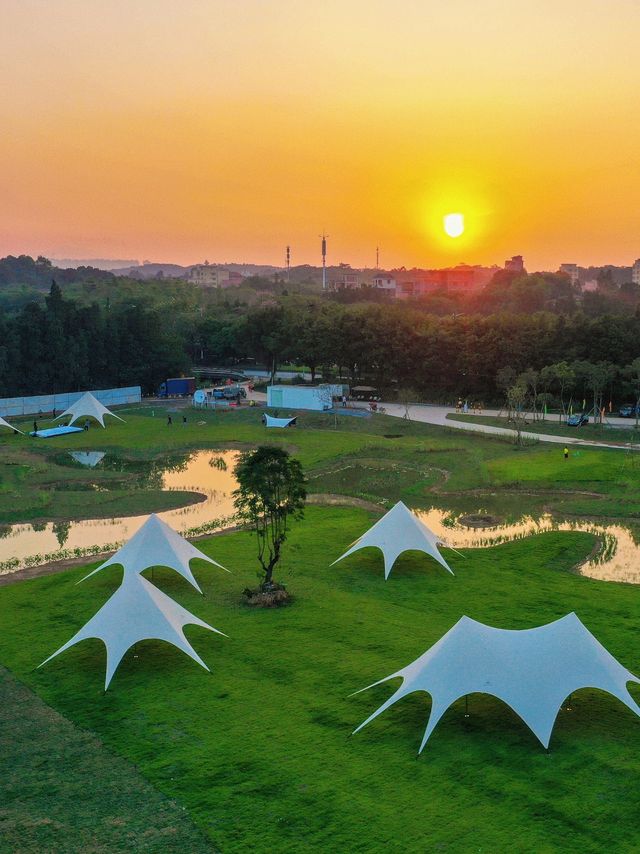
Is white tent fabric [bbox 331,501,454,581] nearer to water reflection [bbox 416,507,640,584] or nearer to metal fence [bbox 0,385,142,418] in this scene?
water reflection [bbox 416,507,640,584]

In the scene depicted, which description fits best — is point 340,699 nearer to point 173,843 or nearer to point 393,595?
point 173,843

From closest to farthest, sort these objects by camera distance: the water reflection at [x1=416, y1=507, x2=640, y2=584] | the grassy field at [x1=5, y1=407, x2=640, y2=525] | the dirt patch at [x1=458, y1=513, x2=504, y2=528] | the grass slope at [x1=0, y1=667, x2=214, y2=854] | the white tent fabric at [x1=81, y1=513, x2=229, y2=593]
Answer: the grass slope at [x1=0, y1=667, x2=214, y2=854] < the white tent fabric at [x1=81, y1=513, x2=229, y2=593] < the water reflection at [x1=416, y1=507, x2=640, y2=584] < the dirt patch at [x1=458, y1=513, x2=504, y2=528] < the grassy field at [x1=5, y1=407, x2=640, y2=525]

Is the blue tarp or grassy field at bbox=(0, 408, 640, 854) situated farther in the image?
the blue tarp

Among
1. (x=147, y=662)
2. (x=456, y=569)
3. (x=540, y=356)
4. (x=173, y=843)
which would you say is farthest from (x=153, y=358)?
(x=173, y=843)

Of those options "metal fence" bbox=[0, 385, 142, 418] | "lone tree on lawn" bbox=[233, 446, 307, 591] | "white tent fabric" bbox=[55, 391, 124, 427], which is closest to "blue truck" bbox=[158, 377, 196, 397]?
"metal fence" bbox=[0, 385, 142, 418]

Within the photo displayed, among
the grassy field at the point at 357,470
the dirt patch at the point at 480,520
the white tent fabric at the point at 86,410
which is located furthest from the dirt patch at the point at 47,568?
the white tent fabric at the point at 86,410
